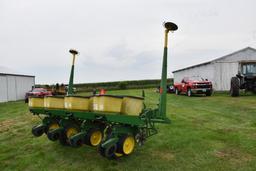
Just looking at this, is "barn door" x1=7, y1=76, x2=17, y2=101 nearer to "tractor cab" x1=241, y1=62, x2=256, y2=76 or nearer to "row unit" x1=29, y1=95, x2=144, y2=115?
"tractor cab" x1=241, y1=62, x2=256, y2=76

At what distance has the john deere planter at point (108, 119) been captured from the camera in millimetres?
4133

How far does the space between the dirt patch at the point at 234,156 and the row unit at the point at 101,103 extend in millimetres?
1864

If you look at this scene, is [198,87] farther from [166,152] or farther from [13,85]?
[13,85]

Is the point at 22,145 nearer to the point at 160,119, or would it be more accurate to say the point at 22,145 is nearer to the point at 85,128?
the point at 85,128

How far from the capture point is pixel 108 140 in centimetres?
408

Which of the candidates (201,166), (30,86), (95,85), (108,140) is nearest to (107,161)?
(108,140)

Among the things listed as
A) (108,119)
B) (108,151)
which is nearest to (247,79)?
(108,119)

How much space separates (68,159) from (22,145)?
2168mm

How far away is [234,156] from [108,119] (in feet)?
8.48

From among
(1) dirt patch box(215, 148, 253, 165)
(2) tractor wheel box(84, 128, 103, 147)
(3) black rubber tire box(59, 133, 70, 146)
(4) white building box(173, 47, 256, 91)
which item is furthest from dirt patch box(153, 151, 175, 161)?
(4) white building box(173, 47, 256, 91)

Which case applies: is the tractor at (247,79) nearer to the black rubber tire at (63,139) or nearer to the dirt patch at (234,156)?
the dirt patch at (234,156)

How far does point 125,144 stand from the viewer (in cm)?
437

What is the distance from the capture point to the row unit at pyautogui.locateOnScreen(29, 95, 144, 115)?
4.11 meters

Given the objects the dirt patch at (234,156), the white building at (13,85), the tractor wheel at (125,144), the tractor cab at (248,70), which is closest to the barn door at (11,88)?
the white building at (13,85)
